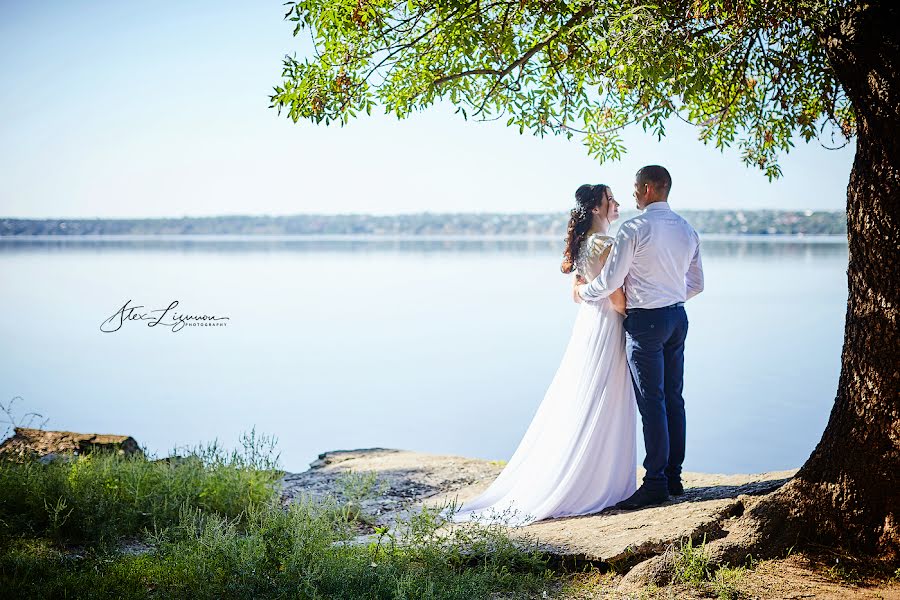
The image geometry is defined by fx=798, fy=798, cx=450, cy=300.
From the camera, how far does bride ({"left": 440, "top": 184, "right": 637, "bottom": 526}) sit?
16.9ft

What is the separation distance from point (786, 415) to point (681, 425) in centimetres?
732

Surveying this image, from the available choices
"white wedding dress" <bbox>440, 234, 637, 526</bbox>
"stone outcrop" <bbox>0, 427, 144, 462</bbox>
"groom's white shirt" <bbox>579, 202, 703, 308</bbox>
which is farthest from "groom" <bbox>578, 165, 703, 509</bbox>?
"stone outcrop" <bbox>0, 427, 144, 462</bbox>

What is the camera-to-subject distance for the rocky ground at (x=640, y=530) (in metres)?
3.79

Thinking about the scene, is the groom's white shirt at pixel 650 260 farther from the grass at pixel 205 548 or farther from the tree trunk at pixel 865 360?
the grass at pixel 205 548

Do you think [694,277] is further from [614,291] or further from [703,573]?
[703,573]

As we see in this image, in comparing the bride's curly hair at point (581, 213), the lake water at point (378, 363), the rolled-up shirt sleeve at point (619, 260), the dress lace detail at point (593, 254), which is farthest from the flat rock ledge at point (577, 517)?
the lake water at point (378, 363)

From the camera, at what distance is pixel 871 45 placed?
4.01 metres

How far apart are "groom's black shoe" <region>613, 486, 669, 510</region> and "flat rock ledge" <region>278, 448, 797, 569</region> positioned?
0.28 ft

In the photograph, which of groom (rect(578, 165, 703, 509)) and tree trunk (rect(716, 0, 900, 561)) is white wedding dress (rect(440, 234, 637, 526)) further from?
tree trunk (rect(716, 0, 900, 561))

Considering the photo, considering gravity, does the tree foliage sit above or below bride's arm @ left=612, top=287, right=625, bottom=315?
above

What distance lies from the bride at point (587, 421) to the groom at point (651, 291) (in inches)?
5.4

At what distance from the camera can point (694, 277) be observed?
5.52 metres

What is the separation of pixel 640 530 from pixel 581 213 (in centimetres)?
208

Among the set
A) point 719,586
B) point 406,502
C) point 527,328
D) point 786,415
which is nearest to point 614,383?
point 719,586
